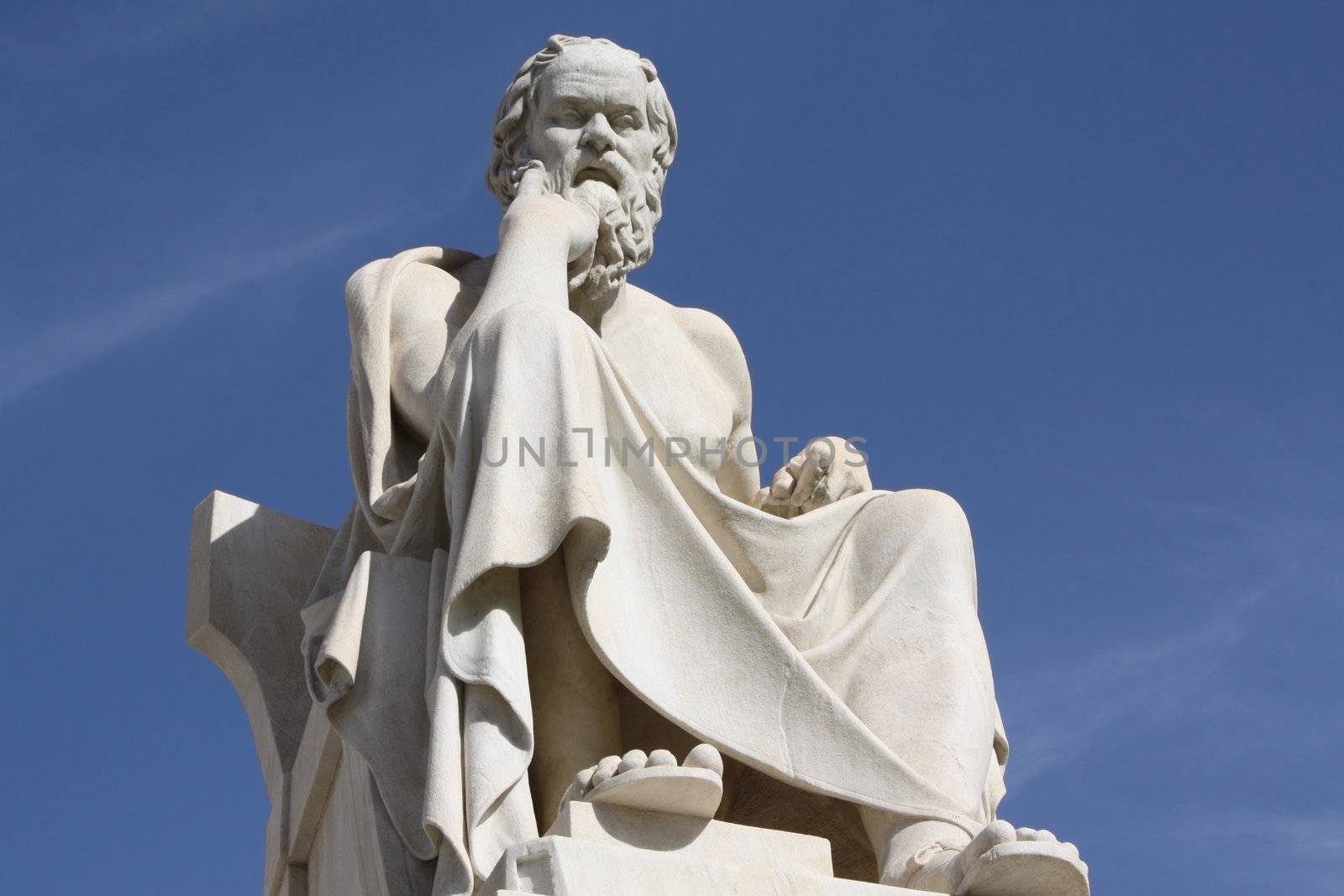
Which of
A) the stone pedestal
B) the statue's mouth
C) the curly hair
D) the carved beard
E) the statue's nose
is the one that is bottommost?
the stone pedestal

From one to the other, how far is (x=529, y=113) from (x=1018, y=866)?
336 centimetres

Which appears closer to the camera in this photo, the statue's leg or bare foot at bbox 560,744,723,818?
bare foot at bbox 560,744,723,818

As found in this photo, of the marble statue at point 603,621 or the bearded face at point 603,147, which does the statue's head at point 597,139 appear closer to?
the bearded face at point 603,147

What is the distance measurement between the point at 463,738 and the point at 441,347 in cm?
158

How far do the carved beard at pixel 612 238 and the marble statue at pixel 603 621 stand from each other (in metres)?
0.18

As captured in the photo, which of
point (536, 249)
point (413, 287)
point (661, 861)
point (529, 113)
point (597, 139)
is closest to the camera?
point (661, 861)

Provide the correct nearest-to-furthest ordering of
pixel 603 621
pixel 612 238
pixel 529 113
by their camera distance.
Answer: pixel 603 621, pixel 612 238, pixel 529 113

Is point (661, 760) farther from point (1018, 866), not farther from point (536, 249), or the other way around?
point (536, 249)

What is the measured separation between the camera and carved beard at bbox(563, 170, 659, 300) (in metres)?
7.61

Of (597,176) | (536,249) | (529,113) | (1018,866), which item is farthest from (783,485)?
(1018,866)

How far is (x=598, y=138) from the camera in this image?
780cm

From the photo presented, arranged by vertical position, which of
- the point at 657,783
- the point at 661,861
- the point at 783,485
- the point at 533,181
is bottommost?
the point at 661,861

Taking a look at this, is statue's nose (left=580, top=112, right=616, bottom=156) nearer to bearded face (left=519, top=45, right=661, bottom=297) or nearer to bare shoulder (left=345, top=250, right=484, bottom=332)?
bearded face (left=519, top=45, right=661, bottom=297)

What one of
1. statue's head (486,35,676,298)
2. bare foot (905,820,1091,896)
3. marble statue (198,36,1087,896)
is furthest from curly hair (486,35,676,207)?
bare foot (905,820,1091,896)
